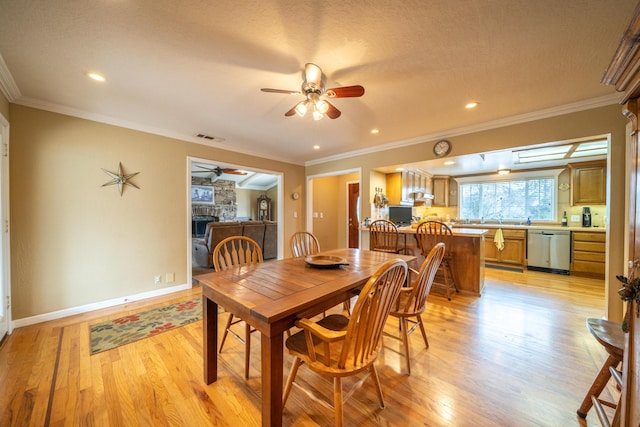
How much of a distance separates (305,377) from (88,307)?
2943 mm

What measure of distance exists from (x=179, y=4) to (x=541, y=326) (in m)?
4.06

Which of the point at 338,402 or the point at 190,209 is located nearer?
the point at 338,402

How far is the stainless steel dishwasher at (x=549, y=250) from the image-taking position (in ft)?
13.9

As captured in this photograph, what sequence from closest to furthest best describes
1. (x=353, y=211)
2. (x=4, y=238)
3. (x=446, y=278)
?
1. (x=4, y=238)
2. (x=446, y=278)
3. (x=353, y=211)

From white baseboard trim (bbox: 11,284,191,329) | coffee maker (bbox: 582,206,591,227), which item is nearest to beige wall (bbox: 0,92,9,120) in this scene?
white baseboard trim (bbox: 11,284,191,329)

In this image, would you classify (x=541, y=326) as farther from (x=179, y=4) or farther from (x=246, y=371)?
(x=179, y=4)

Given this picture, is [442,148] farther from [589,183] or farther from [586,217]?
[586,217]

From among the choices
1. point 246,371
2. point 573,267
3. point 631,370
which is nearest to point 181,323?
point 246,371

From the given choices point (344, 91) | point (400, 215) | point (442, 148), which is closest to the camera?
point (344, 91)

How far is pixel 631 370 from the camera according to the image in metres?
0.83

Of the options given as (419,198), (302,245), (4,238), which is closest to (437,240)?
(302,245)

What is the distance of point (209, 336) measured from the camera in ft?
5.11

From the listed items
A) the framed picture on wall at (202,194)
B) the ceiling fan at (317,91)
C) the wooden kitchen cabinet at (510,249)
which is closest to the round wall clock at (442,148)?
the ceiling fan at (317,91)

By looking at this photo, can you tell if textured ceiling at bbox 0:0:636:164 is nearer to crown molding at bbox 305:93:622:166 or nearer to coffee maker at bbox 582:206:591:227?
crown molding at bbox 305:93:622:166
